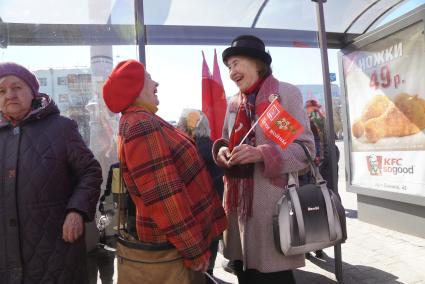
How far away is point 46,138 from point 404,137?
4.10 meters

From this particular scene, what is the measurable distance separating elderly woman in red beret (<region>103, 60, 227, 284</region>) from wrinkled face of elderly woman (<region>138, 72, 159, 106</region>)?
0.05 ft

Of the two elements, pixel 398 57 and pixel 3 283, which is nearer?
pixel 3 283

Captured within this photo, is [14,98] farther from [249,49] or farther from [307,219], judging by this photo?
[307,219]

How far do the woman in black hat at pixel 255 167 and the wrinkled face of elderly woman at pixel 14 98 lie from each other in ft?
3.66

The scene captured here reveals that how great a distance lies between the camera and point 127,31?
10.6 feet

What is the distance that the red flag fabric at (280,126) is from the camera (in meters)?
1.83

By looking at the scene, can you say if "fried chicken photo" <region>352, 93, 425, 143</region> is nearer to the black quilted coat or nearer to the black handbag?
the black handbag

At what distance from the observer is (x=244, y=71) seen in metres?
2.05

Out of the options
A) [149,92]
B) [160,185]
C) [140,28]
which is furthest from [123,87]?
[140,28]

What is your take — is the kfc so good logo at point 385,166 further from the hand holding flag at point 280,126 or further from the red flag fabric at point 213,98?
the hand holding flag at point 280,126

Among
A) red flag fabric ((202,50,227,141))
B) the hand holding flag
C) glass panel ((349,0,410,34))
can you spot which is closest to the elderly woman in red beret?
the hand holding flag

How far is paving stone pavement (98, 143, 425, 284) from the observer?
3.34 meters

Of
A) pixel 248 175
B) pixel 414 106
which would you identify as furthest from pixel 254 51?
pixel 414 106

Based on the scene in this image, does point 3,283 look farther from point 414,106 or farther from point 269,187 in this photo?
point 414,106
